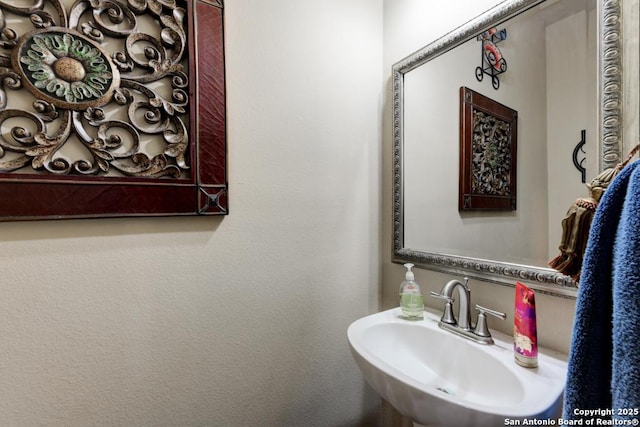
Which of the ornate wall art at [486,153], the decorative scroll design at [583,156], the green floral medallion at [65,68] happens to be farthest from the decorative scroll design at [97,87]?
the decorative scroll design at [583,156]

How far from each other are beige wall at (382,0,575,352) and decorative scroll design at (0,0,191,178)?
766 mm

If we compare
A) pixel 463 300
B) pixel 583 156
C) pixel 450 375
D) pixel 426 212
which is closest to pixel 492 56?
pixel 583 156

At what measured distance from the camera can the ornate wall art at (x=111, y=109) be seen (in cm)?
69

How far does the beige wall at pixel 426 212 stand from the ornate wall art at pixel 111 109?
26.0 inches

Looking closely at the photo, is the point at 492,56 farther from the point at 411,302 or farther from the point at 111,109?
the point at 111,109

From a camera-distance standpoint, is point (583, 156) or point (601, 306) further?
point (583, 156)

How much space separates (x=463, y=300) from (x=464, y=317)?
0.05m

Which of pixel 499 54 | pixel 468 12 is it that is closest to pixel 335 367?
pixel 499 54

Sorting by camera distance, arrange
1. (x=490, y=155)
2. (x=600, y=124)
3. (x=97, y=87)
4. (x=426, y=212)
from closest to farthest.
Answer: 1. (x=600, y=124)
2. (x=97, y=87)
3. (x=490, y=155)
4. (x=426, y=212)

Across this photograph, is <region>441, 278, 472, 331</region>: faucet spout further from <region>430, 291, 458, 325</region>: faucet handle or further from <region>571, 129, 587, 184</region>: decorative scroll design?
<region>571, 129, 587, 184</region>: decorative scroll design

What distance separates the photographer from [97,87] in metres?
0.76

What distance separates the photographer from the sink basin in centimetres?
55

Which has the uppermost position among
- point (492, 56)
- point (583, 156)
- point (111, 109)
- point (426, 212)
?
point (492, 56)

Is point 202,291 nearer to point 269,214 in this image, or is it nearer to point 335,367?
point 269,214
